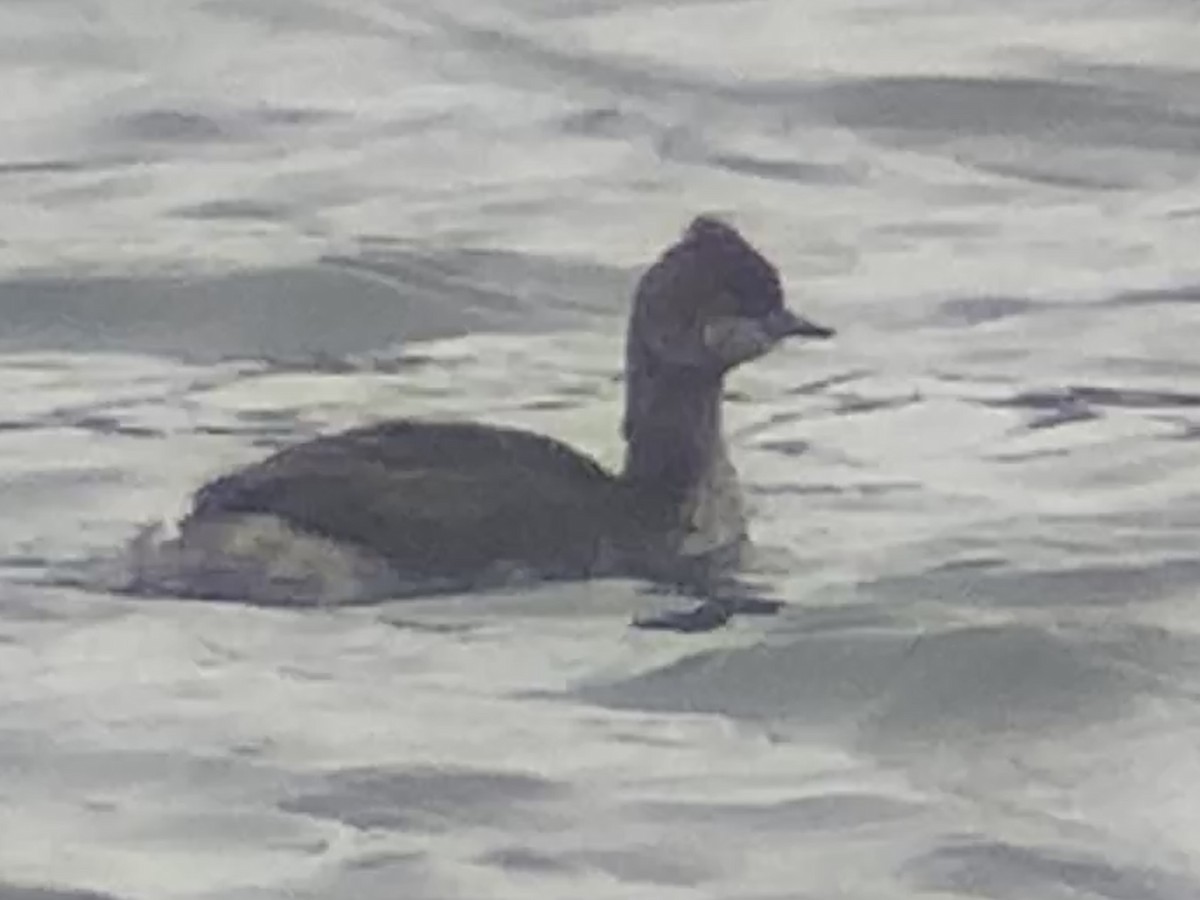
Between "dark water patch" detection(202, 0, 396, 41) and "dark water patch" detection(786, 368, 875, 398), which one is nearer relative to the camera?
"dark water patch" detection(786, 368, 875, 398)

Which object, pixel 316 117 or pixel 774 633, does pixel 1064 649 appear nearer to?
pixel 774 633

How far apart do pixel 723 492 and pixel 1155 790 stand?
193 cm

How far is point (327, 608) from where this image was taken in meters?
11.6

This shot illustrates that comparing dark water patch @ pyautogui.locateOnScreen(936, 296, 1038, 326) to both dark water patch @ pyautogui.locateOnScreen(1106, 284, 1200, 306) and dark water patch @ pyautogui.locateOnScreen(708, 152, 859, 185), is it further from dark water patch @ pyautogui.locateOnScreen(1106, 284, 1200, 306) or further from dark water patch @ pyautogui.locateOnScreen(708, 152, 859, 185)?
dark water patch @ pyautogui.locateOnScreen(708, 152, 859, 185)

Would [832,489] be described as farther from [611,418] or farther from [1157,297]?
[1157,297]

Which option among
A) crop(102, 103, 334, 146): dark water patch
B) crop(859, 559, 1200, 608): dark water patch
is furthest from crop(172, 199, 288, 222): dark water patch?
crop(859, 559, 1200, 608): dark water patch

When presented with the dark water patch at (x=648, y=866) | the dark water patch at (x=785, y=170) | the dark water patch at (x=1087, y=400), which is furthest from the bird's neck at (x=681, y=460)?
the dark water patch at (x=785, y=170)

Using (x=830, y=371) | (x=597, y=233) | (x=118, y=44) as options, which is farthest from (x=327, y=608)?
(x=118, y=44)

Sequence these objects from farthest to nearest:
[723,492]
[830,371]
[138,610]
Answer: [830,371] → [723,492] → [138,610]

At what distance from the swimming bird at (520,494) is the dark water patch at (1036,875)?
5.96 ft

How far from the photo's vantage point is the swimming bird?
37.9 feet

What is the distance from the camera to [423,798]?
10523 mm

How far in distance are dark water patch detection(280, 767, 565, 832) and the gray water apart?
1cm

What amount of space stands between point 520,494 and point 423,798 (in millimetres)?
1428
